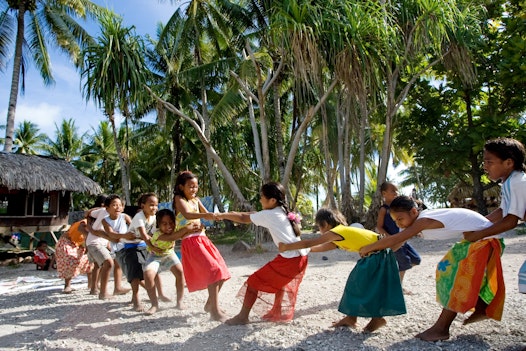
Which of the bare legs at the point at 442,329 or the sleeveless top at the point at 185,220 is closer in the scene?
the bare legs at the point at 442,329

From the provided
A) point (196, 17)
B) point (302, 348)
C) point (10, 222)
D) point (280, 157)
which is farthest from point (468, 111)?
point (10, 222)

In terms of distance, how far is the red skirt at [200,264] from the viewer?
3.88m

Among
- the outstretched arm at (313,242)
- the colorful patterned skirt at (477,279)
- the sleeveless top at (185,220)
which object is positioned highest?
the sleeveless top at (185,220)

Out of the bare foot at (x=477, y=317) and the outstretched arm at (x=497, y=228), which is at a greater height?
the outstretched arm at (x=497, y=228)

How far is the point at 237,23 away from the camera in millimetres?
12375

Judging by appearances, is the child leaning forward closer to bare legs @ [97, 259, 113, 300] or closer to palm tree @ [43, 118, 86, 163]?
bare legs @ [97, 259, 113, 300]

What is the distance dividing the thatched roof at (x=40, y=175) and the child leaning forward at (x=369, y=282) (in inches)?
424

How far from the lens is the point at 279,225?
11.5 feet

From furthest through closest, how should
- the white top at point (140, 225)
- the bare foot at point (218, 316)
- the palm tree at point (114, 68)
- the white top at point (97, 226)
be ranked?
the palm tree at point (114, 68) < the white top at point (97, 226) < the white top at point (140, 225) < the bare foot at point (218, 316)

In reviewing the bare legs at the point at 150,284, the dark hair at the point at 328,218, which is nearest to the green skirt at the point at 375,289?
the dark hair at the point at 328,218

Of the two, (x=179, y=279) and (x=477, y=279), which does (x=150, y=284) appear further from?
(x=477, y=279)

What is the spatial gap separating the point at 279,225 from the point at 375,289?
93 cm

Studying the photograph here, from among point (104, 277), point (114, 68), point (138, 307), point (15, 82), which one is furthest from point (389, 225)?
point (15, 82)

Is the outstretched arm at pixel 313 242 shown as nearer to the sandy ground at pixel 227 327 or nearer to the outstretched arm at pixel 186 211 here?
the sandy ground at pixel 227 327
